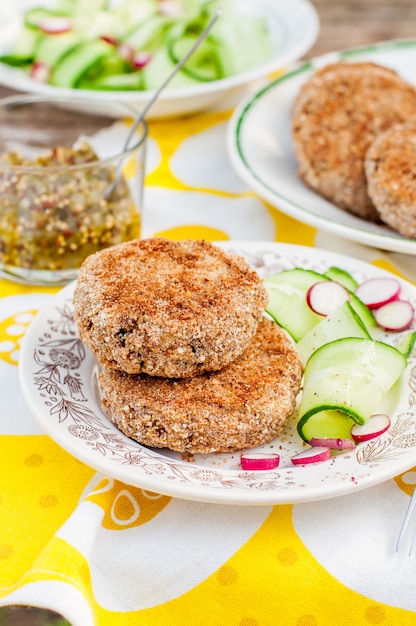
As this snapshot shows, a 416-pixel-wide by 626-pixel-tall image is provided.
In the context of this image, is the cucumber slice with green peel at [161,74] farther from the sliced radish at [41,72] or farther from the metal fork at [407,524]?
the metal fork at [407,524]

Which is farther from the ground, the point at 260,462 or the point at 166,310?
the point at 166,310

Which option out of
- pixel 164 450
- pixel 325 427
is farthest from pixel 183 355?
pixel 325 427

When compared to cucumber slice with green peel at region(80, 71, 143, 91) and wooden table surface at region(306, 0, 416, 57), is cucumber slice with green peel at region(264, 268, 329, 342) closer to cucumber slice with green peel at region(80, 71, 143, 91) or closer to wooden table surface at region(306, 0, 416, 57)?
cucumber slice with green peel at region(80, 71, 143, 91)

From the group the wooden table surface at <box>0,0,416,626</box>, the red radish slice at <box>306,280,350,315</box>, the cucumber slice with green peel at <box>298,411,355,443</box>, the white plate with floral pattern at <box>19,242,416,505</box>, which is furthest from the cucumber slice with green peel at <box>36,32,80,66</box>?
the cucumber slice with green peel at <box>298,411,355,443</box>

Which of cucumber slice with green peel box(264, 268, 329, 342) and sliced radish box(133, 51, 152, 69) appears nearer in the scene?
cucumber slice with green peel box(264, 268, 329, 342)

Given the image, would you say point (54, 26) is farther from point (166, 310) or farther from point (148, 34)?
point (166, 310)

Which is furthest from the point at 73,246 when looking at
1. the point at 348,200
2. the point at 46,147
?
the point at 348,200
